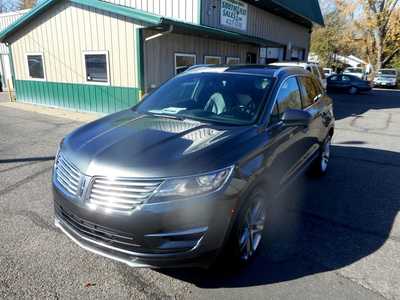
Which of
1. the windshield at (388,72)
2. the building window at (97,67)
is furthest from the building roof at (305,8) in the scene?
the windshield at (388,72)

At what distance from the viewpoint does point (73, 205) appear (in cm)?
246

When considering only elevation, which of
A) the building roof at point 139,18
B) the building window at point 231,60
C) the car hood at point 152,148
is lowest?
the car hood at point 152,148

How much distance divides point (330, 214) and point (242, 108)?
187 cm

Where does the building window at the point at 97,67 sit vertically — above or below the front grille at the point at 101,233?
above

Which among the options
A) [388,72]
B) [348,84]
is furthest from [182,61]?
[388,72]

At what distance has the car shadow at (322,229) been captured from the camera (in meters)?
2.82

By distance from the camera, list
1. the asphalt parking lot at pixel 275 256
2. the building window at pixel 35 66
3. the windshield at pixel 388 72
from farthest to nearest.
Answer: the windshield at pixel 388 72
the building window at pixel 35 66
the asphalt parking lot at pixel 275 256

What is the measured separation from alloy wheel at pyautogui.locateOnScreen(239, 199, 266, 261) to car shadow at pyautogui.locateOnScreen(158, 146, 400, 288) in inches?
6.4

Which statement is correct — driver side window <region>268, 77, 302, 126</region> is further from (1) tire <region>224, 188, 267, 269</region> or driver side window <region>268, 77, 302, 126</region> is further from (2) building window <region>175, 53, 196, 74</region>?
(2) building window <region>175, 53, 196, 74</region>

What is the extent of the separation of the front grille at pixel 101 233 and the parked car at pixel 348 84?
2347cm

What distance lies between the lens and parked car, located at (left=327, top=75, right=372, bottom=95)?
22.1 meters

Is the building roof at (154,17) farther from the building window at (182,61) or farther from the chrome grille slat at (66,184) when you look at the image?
the chrome grille slat at (66,184)

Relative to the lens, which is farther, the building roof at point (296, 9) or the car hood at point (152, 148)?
the building roof at point (296, 9)

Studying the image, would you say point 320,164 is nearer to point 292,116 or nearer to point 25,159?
point 292,116
